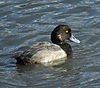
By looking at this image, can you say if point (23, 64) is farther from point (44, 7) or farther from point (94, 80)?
point (44, 7)

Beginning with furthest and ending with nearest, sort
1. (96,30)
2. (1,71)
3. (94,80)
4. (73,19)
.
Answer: (73,19) < (96,30) < (1,71) < (94,80)

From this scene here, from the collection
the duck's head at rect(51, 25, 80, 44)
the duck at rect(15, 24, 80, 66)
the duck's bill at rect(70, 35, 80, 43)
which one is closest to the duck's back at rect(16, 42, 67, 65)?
the duck at rect(15, 24, 80, 66)

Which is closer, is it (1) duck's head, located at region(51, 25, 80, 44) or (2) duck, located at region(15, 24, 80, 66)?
(2) duck, located at region(15, 24, 80, 66)

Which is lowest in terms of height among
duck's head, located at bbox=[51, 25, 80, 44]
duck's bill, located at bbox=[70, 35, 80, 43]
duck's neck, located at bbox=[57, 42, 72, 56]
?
duck's neck, located at bbox=[57, 42, 72, 56]

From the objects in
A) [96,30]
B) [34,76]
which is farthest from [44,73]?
[96,30]

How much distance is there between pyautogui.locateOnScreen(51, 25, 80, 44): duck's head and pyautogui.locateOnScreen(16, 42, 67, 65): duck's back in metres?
0.48

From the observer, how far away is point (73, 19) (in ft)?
43.4

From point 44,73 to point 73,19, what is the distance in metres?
3.37

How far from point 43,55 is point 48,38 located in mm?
1473

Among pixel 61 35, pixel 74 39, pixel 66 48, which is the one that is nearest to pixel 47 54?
pixel 66 48

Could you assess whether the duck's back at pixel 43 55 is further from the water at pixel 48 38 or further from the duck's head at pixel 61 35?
the duck's head at pixel 61 35

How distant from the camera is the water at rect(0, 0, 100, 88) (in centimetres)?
977

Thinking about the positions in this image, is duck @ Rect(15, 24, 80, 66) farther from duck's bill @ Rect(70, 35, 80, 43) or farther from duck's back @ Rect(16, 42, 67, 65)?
duck's bill @ Rect(70, 35, 80, 43)

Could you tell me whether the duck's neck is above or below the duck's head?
below
